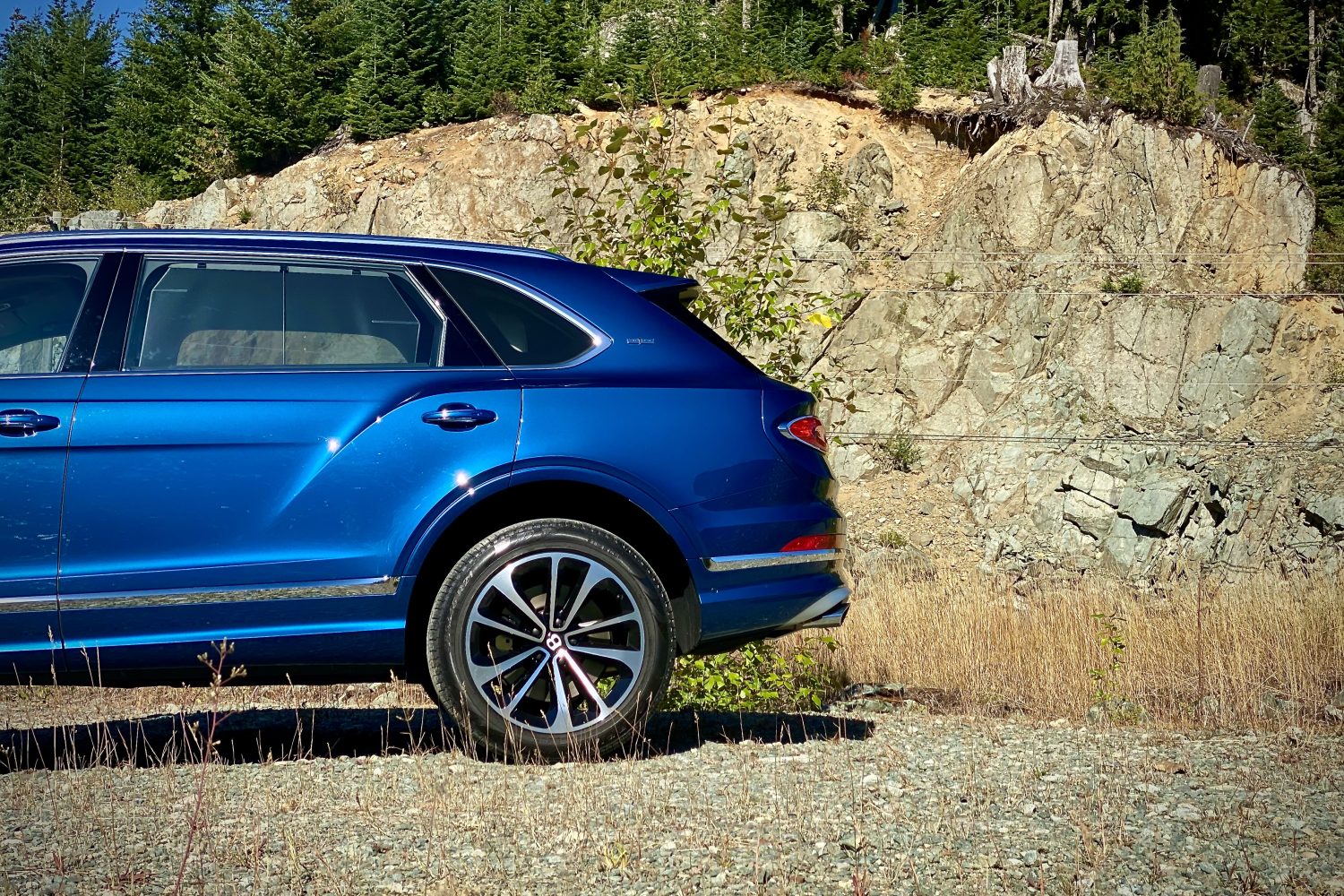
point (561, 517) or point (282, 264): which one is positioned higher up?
point (282, 264)

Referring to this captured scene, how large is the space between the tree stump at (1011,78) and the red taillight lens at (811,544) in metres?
28.8

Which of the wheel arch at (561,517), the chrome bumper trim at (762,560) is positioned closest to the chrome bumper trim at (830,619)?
the chrome bumper trim at (762,560)

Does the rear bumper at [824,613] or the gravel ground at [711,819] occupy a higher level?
the rear bumper at [824,613]

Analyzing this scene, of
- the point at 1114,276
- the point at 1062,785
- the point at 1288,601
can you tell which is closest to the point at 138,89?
the point at 1114,276

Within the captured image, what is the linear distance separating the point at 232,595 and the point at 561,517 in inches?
47.9

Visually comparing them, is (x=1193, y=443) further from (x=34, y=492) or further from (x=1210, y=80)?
(x=34, y=492)

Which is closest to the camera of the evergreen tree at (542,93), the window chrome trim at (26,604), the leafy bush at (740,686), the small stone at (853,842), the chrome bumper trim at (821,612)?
the small stone at (853,842)

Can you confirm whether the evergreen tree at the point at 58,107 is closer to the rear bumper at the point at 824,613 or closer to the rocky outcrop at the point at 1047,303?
the rocky outcrop at the point at 1047,303

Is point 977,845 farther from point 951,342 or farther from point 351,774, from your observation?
point 951,342

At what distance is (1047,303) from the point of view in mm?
28891

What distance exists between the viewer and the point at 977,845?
3711 mm

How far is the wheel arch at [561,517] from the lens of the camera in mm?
4816

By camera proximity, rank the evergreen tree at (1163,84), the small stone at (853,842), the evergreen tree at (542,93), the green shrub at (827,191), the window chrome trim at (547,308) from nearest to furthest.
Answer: the small stone at (853,842) → the window chrome trim at (547,308) → the evergreen tree at (1163,84) → the green shrub at (827,191) → the evergreen tree at (542,93)

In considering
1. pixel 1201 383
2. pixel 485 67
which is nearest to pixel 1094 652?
pixel 1201 383
